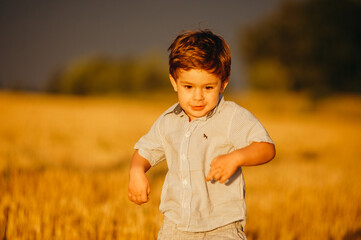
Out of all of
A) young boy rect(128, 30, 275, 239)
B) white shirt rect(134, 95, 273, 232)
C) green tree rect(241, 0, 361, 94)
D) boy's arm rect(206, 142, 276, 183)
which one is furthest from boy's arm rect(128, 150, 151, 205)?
green tree rect(241, 0, 361, 94)

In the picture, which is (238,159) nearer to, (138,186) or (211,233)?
(211,233)

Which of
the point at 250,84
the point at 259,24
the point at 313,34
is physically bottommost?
the point at 250,84

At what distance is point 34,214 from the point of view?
2820mm

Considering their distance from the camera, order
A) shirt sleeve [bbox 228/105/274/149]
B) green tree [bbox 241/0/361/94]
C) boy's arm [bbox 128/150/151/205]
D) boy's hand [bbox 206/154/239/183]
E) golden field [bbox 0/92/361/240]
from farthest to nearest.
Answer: green tree [bbox 241/0/361/94]
golden field [bbox 0/92/361/240]
boy's arm [bbox 128/150/151/205]
shirt sleeve [bbox 228/105/274/149]
boy's hand [bbox 206/154/239/183]

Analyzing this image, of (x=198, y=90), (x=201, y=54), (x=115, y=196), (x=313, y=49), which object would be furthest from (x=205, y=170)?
(x=313, y=49)

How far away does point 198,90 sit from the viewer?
199cm

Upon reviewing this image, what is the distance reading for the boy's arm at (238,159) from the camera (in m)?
1.75

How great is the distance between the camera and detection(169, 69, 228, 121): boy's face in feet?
6.50

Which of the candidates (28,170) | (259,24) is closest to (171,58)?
(28,170)

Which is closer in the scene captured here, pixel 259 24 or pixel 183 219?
pixel 183 219

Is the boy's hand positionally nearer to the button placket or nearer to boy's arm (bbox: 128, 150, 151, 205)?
the button placket

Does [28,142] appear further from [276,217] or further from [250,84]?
[250,84]

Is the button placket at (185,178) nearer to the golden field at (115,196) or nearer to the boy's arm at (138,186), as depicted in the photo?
the boy's arm at (138,186)

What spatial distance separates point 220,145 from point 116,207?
149 cm
